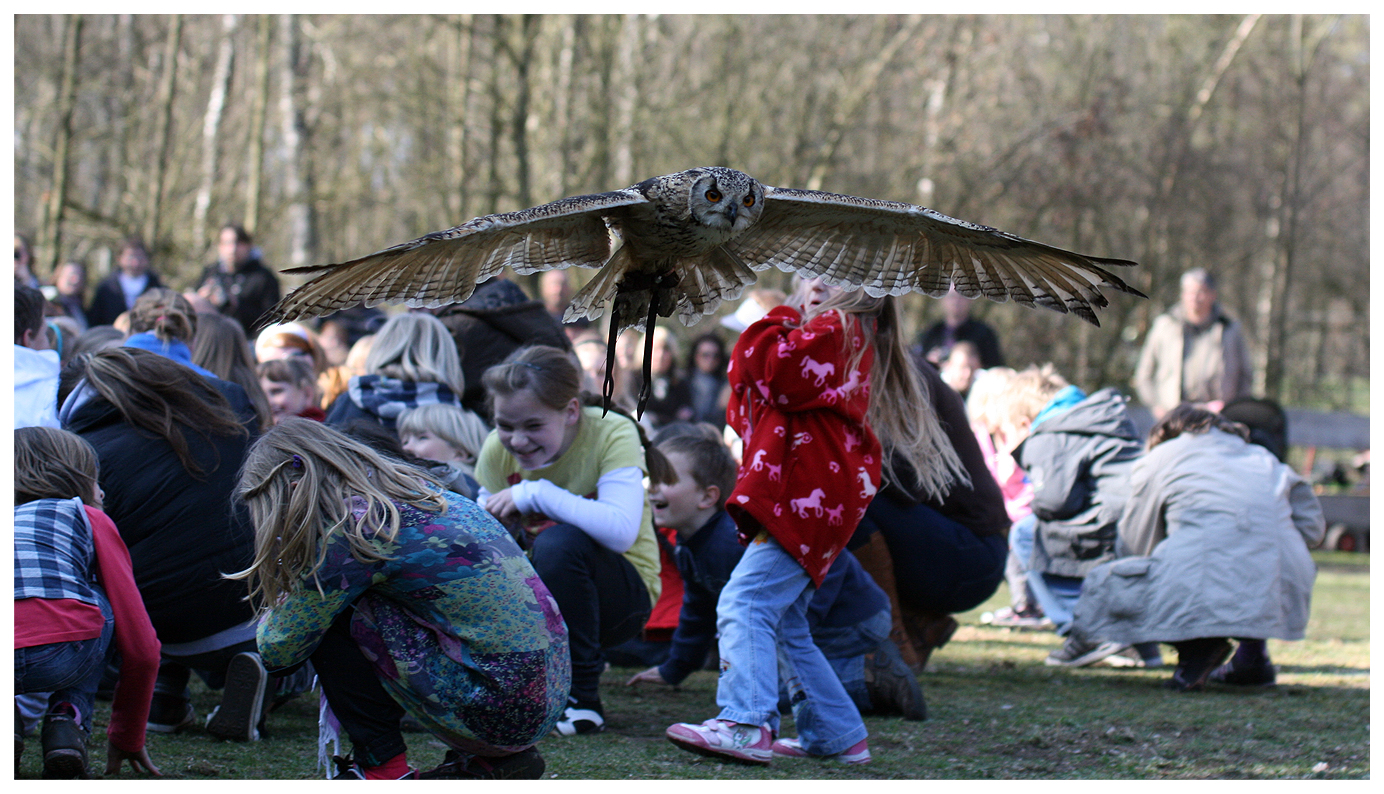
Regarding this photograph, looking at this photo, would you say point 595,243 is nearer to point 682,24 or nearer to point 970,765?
point 970,765

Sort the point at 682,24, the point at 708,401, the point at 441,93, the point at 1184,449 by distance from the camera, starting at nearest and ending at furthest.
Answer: the point at 1184,449 → the point at 708,401 → the point at 441,93 → the point at 682,24

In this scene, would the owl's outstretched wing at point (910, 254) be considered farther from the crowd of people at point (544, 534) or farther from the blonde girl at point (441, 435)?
the blonde girl at point (441, 435)

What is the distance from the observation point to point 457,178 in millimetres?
13625

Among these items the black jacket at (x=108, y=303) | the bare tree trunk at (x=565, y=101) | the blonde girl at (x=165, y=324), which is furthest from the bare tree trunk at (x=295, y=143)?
the blonde girl at (x=165, y=324)

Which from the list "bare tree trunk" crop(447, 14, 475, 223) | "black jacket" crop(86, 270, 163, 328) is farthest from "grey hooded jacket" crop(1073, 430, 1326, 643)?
"bare tree trunk" crop(447, 14, 475, 223)

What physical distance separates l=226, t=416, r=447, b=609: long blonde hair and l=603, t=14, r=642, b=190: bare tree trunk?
1006cm

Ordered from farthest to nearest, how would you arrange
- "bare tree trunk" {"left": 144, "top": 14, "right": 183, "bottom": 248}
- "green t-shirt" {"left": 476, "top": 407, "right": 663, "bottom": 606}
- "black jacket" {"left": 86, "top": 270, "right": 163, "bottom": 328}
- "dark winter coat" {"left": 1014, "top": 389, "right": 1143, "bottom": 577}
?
"bare tree trunk" {"left": 144, "top": 14, "right": 183, "bottom": 248} → "black jacket" {"left": 86, "top": 270, "right": 163, "bottom": 328} → "dark winter coat" {"left": 1014, "top": 389, "right": 1143, "bottom": 577} → "green t-shirt" {"left": 476, "top": 407, "right": 663, "bottom": 606}

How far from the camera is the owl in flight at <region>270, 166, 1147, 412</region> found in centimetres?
322

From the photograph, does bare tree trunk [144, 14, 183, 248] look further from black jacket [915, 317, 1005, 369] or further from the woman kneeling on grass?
the woman kneeling on grass

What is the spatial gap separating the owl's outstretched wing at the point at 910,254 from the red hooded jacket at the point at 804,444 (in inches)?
14.2

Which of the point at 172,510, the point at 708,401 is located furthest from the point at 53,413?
the point at 708,401
